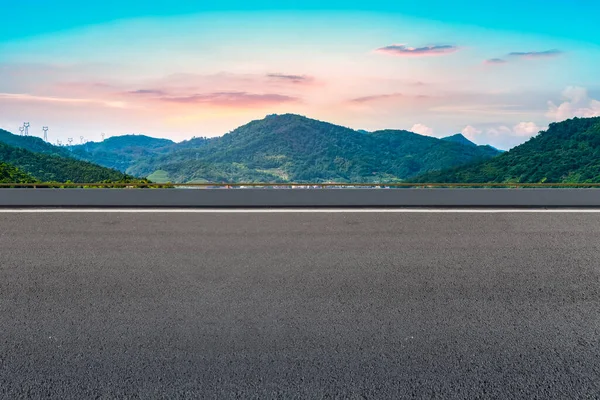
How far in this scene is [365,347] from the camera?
5.04m

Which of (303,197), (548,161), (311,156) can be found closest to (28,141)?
(311,156)

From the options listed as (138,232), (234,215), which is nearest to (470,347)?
(138,232)

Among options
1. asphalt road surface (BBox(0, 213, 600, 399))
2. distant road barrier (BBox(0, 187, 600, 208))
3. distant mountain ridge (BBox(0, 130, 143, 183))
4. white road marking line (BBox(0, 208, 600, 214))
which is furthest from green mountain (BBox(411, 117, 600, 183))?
asphalt road surface (BBox(0, 213, 600, 399))

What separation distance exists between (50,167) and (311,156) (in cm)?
6429

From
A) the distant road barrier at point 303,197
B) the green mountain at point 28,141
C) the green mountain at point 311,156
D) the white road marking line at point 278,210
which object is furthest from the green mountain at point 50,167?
the white road marking line at point 278,210

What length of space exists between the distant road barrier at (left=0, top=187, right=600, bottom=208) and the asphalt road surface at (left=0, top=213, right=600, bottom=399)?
6211mm

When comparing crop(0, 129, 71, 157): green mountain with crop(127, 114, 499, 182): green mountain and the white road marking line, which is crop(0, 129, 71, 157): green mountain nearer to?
crop(127, 114, 499, 182): green mountain

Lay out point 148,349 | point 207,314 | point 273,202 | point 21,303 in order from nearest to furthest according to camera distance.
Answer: point 148,349
point 207,314
point 21,303
point 273,202

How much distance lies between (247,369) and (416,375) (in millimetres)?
1413

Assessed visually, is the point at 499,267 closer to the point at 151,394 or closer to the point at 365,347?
the point at 365,347

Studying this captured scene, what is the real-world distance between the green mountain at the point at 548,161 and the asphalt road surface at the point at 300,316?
75.4 meters

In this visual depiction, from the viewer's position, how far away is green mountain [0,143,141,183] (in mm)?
79188

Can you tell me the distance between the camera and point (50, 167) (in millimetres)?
88562

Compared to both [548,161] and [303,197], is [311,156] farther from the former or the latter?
[303,197]
